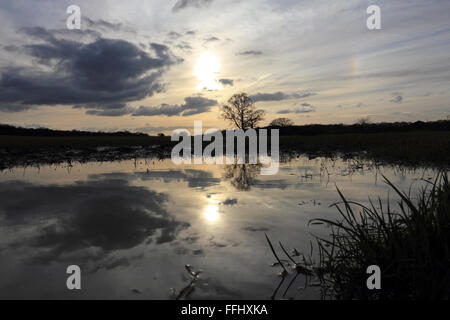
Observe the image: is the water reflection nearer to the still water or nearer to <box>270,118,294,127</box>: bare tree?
the still water

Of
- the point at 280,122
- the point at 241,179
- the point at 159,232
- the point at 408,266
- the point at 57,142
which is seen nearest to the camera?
the point at 408,266

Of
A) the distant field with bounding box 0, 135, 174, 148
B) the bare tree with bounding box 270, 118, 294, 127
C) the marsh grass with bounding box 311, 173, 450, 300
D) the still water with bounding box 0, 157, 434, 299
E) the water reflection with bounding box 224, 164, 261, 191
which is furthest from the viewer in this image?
the bare tree with bounding box 270, 118, 294, 127

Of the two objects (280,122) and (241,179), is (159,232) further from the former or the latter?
(280,122)

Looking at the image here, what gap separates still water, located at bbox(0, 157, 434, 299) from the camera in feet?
9.54

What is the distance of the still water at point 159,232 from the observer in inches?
114

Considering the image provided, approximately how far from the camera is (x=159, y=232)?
4.38 meters

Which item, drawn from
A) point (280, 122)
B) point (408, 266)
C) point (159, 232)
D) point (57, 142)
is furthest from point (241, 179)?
point (280, 122)

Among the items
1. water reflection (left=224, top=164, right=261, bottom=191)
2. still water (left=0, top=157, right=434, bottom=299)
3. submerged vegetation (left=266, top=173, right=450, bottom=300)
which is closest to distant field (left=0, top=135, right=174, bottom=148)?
still water (left=0, top=157, right=434, bottom=299)

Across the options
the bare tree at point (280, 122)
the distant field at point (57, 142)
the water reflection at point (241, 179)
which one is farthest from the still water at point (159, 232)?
the bare tree at point (280, 122)

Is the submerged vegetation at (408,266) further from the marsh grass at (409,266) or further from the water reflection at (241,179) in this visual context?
the water reflection at (241,179)

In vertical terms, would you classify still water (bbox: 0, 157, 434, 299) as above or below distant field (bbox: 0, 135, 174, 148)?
below

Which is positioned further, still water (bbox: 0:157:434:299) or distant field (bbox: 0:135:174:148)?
distant field (bbox: 0:135:174:148)
